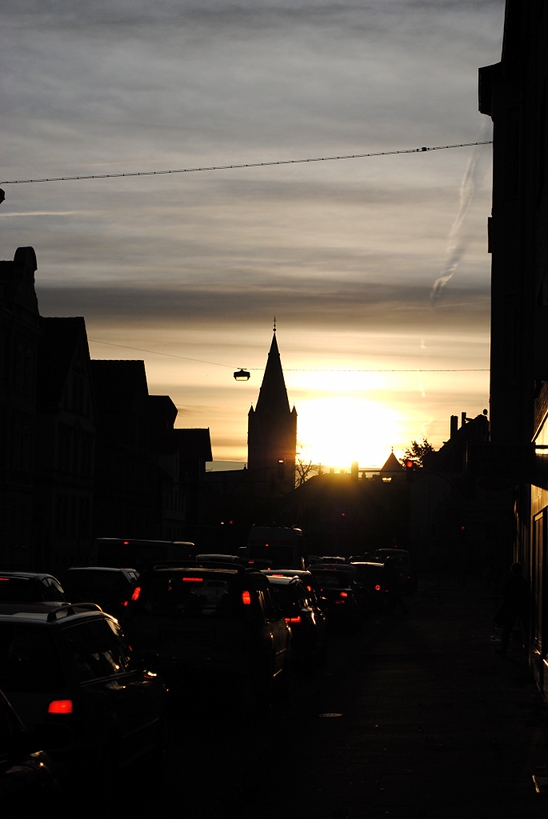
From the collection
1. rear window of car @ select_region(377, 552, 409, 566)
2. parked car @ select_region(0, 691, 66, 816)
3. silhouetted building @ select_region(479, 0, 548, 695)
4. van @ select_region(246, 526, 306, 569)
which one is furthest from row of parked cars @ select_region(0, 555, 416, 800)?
rear window of car @ select_region(377, 552, 409, 566)

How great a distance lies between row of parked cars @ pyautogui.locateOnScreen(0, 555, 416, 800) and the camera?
723 centimetres

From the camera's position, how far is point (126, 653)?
8906 millimetres

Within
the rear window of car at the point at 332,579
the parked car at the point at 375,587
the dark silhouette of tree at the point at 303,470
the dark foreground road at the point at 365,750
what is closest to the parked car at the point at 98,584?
the rear window of car at the point at 332,579

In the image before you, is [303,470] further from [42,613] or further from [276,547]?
[42,613]

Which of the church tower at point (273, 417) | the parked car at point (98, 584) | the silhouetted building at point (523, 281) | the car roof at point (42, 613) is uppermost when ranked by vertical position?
the church tower at point (273, 417)

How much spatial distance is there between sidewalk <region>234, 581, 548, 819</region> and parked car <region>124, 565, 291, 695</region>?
0.85 m

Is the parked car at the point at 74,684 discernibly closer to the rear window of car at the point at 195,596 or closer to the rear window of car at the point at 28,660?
the rear window of car at the point at 28,660

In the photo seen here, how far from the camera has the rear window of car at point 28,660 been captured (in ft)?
24.1

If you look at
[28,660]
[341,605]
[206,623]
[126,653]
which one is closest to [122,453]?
[341,605]

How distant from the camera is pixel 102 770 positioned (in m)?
7.63

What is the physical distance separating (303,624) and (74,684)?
11980 mm

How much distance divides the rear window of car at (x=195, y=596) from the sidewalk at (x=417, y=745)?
142 centimetres

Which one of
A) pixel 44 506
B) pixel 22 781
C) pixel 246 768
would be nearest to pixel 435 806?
pixel 246 768

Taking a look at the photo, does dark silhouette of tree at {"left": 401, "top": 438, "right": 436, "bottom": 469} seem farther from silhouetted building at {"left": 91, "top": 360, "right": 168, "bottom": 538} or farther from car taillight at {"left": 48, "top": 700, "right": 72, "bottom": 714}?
car taillight at {"left": 48, "top": 700, "right": 72, "bottom": 714}
